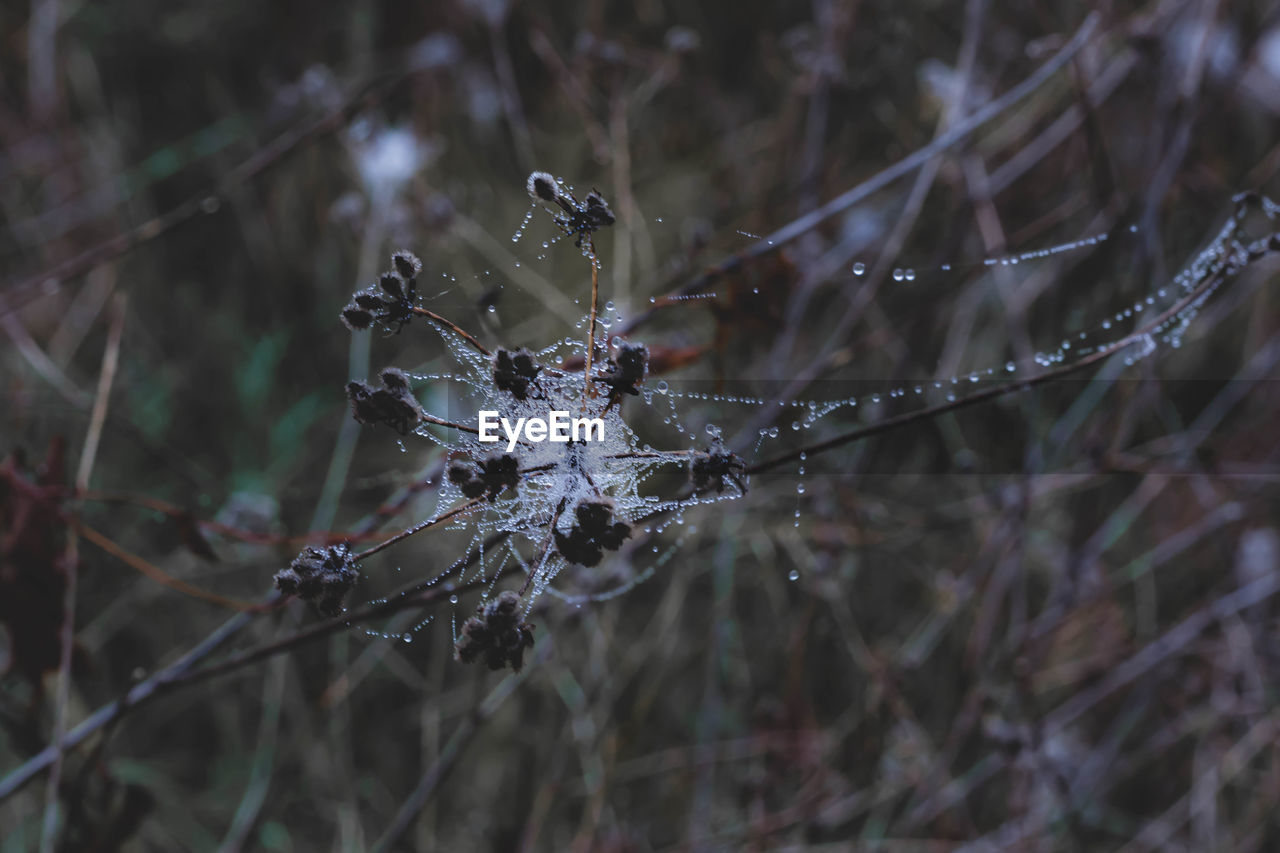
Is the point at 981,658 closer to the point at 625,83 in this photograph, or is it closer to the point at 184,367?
the point at 625,83

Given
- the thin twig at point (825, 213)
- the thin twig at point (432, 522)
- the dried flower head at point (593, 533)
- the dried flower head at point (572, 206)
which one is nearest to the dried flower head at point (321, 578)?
the thin twig at point (432, 522)

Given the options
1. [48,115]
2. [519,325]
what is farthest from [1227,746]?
[48,115]

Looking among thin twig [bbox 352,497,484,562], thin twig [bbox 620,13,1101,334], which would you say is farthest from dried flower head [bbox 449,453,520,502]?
thin twig [bbox 620,13,1101,334]

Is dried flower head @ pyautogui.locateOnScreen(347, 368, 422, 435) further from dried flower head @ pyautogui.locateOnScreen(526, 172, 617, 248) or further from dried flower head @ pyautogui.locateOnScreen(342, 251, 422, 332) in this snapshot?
dried flower head @ pyautogui.locateOnScreen(526, 172, 617, 248)

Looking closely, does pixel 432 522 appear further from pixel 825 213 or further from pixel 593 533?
pixel 825 213

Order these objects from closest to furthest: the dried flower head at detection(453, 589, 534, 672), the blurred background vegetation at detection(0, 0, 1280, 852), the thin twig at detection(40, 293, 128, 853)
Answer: the dried flower head at detection(453, 589, 534, 672) → the thin twig at detection(40, 293, 128, 853) → the blurred background vegetation at detection(0, 0, 1280, 852)

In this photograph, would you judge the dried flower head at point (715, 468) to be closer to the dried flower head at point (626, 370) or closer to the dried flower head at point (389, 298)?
the dried flower head at point (626, 370)
